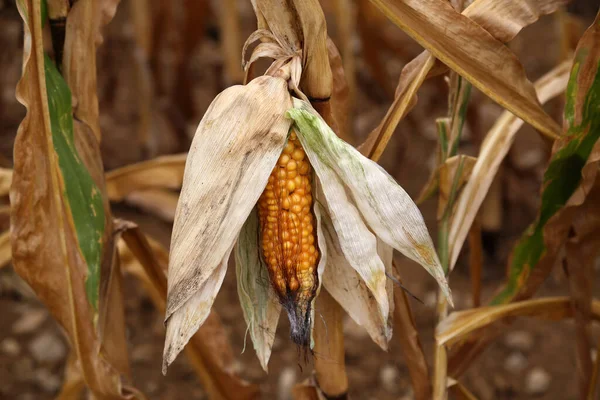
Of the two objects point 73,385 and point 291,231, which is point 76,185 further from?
point 73,385

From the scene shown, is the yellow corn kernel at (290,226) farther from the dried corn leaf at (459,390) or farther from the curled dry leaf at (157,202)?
the curled dry leaf at (157,202)

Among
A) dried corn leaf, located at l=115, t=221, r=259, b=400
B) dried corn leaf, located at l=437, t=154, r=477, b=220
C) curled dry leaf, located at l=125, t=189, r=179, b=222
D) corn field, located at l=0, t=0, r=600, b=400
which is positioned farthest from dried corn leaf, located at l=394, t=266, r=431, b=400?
curled dry leaf, located at l=125, t=189, r=179, b=222

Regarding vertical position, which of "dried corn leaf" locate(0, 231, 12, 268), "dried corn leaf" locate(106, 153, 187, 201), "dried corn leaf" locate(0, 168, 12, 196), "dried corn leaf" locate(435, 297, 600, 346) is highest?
"dried corn leaf" locate(0, 168, 12, 196)

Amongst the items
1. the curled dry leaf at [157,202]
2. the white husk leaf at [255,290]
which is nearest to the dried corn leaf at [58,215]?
the white husk leaf at [255,290]

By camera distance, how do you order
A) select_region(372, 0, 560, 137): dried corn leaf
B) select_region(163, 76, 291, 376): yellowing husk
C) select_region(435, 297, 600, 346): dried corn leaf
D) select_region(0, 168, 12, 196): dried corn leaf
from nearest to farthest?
1. select_region(163, 76, 291, 376): yellowing husk
2. select_region(372, 0, 560, 137): dried corn leaf
3. select_region(435, 297, 600, 346): dried corn leaf
4. select_region(0, 168, 12, 196): dried corn leaf

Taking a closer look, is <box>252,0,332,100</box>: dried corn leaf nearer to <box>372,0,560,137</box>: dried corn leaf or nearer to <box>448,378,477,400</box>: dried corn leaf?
<box>372,0,560,137</box>: dried corn leaf

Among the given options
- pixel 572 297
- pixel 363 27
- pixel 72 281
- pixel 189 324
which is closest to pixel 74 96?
pixel 72 281
